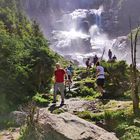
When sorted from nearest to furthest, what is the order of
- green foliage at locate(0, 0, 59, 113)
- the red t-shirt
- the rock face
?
the rock face < green foliage at locate(0, 0, 59, 113) < the red t-shirt

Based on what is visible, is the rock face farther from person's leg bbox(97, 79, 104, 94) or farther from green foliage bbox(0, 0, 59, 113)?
person's leg bbox(97, 79, 104, 94)

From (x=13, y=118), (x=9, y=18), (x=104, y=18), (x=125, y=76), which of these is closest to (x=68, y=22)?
(x=104, y=18)

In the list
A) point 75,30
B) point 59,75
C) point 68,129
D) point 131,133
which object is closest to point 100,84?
point 59,75

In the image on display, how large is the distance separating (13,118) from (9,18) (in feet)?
104

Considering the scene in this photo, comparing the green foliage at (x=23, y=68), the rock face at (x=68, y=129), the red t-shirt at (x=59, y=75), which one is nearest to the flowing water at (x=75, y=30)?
the green foliage at (x=23, y=68)

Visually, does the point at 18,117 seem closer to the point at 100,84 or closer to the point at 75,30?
the point at 100,84

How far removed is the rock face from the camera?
45.8 feet

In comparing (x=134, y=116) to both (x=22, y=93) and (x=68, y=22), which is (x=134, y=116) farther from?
(x=68, y=22)

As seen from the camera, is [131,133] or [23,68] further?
[23,68]

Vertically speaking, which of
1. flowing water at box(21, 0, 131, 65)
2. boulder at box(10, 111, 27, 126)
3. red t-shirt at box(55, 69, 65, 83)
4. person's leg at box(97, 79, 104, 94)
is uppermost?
flowing water at box(21, 0, 131, 65)

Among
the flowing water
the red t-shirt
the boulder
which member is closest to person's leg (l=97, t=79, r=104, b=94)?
the red t-shirt

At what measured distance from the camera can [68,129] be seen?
14.3 meters

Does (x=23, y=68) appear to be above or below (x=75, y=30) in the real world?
below

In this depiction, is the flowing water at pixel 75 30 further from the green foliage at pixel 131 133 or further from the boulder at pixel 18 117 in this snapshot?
the green foliage at pixel 131 133
